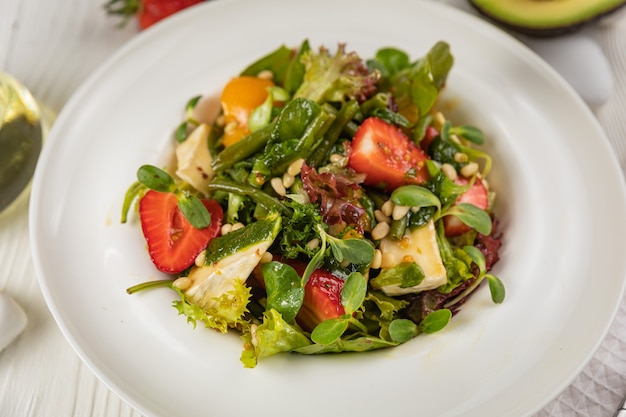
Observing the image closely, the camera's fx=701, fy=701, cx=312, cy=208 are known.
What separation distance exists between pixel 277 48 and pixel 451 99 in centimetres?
99

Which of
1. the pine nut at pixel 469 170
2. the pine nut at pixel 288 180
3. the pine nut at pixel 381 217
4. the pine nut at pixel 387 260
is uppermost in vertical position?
the pine nut at pixel 469 170

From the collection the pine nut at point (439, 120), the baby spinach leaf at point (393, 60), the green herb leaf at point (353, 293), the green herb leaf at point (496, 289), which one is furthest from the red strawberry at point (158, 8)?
the green herb leaf at point (496, 289)

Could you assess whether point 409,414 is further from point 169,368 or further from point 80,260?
point 80,260

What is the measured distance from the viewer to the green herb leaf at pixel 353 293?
2812 millimetres

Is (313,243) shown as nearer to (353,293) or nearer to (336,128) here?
(353,293)

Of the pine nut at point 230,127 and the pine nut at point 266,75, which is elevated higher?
the pine nut at point 266,75

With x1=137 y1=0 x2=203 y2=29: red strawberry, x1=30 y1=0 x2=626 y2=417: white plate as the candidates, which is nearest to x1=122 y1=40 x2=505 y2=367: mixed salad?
x1=30 y1=0 x2=626 y2=417: white plate

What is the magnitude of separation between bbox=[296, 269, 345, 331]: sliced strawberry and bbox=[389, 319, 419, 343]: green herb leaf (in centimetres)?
22

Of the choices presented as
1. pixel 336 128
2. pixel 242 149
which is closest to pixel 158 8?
pixel 242 149

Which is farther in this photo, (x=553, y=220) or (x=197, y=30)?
(x=197, y=30)

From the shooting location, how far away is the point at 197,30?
3822mm

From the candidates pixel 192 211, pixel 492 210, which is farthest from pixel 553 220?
pixel 192 211

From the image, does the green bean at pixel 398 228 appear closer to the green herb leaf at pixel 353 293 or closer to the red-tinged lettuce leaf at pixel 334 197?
the red-tinged lettuce leaf at pixel 334 197

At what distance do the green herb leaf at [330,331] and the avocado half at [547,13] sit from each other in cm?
230
